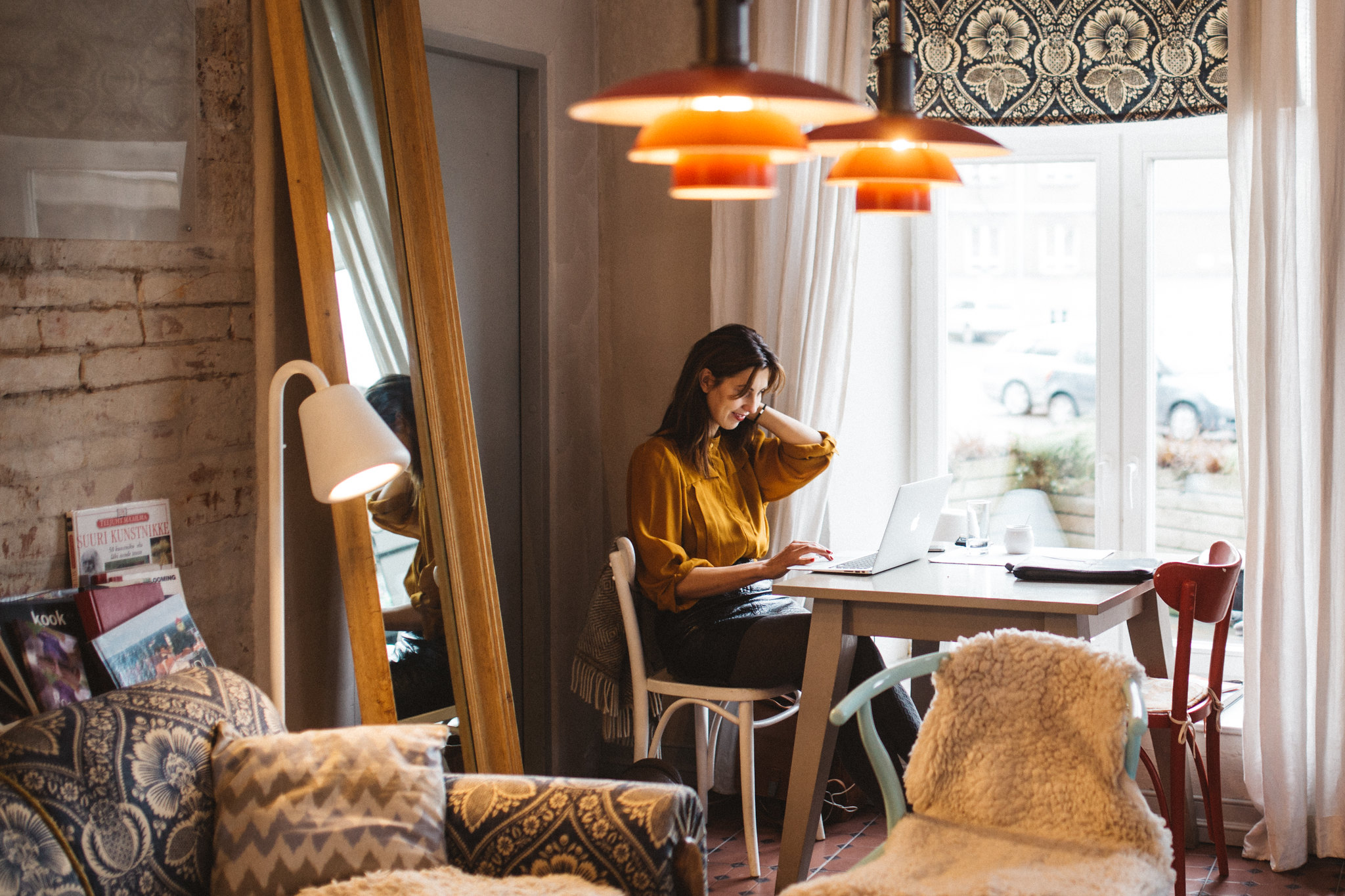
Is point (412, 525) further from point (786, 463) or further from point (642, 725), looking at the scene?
point (786, 463)

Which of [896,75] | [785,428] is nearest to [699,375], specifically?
[785,428]

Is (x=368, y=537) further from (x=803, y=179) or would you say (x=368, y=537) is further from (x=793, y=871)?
(x=803, y=179)

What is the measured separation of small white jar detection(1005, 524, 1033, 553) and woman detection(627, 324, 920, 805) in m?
0.53

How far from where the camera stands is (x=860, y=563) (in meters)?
3.20

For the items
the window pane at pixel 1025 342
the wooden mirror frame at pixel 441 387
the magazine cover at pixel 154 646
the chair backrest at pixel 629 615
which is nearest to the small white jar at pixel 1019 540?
the window pane at pixel 1025 342

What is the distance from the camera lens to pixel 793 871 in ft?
9.77

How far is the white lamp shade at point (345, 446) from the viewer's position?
2281mm

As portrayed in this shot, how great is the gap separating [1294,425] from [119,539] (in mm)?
2732

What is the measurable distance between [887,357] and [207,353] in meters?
2.17

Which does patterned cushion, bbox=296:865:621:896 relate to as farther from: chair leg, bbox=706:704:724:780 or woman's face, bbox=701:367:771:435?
woman's face, bbox=701:367:771:435

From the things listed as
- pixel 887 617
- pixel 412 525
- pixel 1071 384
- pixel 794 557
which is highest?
pixel 1071 384

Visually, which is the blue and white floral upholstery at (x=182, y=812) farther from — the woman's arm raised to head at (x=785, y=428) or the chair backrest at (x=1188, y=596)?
the woman's arm raised to head at (x=785, y=428)

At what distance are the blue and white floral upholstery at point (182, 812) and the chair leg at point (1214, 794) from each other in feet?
5.12

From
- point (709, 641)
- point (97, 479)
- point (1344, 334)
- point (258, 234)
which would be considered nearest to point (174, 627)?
point (97, 479)
